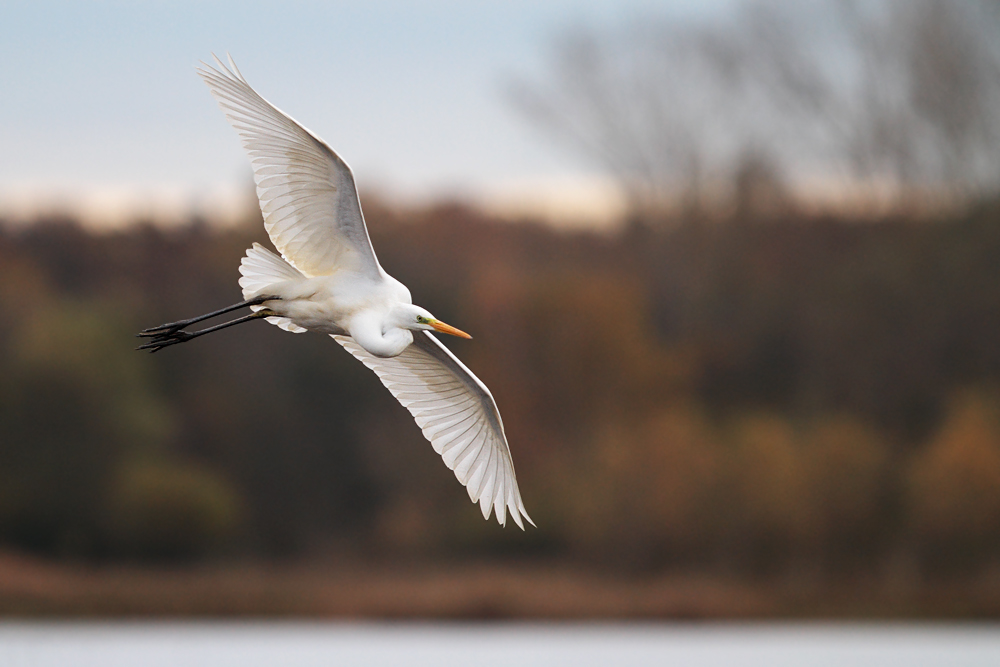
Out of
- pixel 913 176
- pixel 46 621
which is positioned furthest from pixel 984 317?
pixel 46 621

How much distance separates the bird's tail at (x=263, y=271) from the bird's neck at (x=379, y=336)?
0.54 m

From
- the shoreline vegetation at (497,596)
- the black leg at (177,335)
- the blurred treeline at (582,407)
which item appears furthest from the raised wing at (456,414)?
the blurred treeline at (582,407)

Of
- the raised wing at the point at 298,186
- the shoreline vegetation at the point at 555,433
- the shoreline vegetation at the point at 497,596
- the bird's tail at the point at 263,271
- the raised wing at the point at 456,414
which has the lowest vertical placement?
the shoreline vegetation at the point at 497,596

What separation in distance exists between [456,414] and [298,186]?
5.95ft

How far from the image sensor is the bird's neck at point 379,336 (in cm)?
670

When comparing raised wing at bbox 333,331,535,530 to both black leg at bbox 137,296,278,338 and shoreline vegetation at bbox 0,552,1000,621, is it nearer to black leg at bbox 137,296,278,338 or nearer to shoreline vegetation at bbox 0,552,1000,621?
black leg at bbox 137,296,278,338

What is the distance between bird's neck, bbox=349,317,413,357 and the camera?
670cm

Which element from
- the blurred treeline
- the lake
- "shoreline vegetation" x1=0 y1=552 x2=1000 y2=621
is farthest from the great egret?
the blurred treeline

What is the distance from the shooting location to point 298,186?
22.6ft

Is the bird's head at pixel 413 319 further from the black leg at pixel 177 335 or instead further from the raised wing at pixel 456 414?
the black leg at pixel 177 335

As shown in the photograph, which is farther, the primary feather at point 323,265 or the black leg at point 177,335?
the black leg at point 177,335

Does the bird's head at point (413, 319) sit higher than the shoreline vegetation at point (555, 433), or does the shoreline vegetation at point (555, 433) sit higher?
the bird's head at point (413, 319)

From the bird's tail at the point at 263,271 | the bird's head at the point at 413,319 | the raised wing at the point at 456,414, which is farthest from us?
the raised wing at the point at 456,414

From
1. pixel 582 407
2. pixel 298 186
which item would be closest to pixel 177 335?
pixel 298 186
